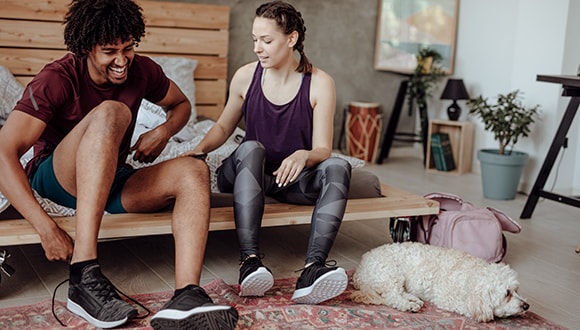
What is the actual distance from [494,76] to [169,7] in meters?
2.24

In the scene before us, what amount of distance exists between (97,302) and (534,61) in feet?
11.0

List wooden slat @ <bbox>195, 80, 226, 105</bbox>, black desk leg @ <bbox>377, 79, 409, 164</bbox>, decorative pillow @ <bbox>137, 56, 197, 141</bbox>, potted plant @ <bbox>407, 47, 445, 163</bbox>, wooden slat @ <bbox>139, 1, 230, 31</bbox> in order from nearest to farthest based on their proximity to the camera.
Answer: decorative pillow @ <bbox>137, 56, 197, 141</bbox>
wooden slat @ <bbox>139, 1, 230, 31</bbox>
wooden slat @ <bbox>195, 80, 226, 105</bbox>
potted plant @ <bbox>407, 47, 445, 163</bbox>
black desk leg @ <bbox>377, 79, 409, 164</bbox>

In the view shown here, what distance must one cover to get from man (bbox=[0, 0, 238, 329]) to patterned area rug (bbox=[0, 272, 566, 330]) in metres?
0.14

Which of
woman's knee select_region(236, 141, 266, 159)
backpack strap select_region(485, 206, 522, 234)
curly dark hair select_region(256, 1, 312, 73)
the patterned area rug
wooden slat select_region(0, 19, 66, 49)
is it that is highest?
curly dark hair select_region(256, 1, 312, 73)

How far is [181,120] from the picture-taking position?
8.29 ft

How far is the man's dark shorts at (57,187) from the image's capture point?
2246 mm

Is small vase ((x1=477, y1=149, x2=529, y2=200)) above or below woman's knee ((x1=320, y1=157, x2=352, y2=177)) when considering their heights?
below

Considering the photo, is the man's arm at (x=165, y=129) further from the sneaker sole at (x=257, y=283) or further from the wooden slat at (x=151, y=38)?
the wooden slat at (x=151, y=38)

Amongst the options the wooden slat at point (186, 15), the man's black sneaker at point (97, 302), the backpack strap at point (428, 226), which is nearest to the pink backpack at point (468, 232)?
the backpack strap at point (428, 226)

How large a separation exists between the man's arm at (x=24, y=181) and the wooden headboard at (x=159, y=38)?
87.9 inches

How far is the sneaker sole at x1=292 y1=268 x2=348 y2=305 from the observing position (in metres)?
2.17

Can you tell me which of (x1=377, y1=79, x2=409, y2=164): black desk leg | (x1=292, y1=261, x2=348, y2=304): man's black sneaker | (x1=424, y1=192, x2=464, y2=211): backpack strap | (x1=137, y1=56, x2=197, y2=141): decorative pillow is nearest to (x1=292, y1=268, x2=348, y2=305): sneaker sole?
(x1=292, y1=261, x2=348, y2=304): man's black sneaker

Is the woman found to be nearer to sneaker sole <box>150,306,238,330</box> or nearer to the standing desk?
sneaker sole <box>150,306,238,330</box>

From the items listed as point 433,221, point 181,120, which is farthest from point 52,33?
point 433,221
